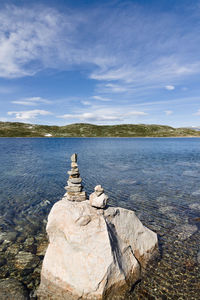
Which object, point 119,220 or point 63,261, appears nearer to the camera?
point 63,261

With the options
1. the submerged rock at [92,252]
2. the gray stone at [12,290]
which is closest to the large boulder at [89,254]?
the submerged rock at [92,252]

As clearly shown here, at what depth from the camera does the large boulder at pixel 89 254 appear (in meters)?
8.93

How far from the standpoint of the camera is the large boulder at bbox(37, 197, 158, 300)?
8930mm

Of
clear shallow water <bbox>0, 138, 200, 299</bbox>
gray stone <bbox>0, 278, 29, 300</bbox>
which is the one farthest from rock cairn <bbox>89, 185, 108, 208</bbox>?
gray stone <bbox>0, 278, 29, 300</bbox>

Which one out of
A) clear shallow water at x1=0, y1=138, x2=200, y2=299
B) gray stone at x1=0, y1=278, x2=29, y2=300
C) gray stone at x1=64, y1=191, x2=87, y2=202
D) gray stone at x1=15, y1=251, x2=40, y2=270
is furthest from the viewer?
gray stone at x1=64, y1=191, x2=87, y2=202

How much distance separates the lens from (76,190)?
498 inches

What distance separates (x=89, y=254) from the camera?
31.1 feet

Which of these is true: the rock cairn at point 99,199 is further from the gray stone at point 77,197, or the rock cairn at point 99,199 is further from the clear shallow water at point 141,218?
the clear shallow water at point 141,218

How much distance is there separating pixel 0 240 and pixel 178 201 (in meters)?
18.9

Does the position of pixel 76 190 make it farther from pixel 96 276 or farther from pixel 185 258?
pixel 185 258

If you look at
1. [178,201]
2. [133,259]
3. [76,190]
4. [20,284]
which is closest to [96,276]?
[133,259]

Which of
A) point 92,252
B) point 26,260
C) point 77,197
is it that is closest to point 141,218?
point 77,197

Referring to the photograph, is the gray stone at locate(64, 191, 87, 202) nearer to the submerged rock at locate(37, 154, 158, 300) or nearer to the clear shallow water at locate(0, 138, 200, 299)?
the submerged rock at locate(37, 154, 158, 300)

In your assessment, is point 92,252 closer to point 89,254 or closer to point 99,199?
point 89,254
